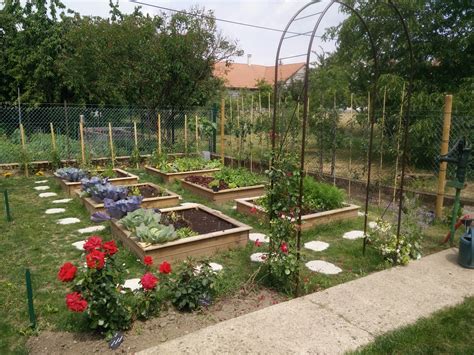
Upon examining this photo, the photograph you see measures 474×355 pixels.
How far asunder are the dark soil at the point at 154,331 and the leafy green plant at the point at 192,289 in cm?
6

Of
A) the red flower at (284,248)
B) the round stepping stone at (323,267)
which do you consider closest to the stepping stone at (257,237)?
the round stepping stone at (323,267)

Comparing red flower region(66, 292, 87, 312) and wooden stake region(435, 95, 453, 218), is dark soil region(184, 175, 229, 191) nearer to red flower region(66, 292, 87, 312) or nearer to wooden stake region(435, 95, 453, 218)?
wooden stake region(435, 95, 453, 218)

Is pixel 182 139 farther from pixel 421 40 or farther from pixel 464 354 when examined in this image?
pixel 464 354

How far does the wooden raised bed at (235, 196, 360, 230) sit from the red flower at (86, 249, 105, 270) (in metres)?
2.35

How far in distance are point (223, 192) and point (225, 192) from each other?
0.04 meters

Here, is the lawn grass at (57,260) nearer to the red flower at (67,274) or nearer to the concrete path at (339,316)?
the concrete path at (339,316)

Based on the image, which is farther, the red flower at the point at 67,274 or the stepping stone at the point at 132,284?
the stepping stone at the point at 132,284

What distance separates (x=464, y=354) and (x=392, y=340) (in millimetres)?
416

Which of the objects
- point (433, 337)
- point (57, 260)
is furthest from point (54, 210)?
point (433, 337)

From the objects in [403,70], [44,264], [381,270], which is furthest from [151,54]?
[381,270]

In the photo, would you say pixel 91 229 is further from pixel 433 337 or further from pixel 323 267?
pixel 433 337

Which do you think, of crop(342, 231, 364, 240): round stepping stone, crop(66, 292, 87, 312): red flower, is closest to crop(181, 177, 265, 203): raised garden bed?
crop(342, 231, 364, 240): round stepping stone

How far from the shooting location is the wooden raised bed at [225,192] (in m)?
6.12

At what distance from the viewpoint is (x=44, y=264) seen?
3666mm
